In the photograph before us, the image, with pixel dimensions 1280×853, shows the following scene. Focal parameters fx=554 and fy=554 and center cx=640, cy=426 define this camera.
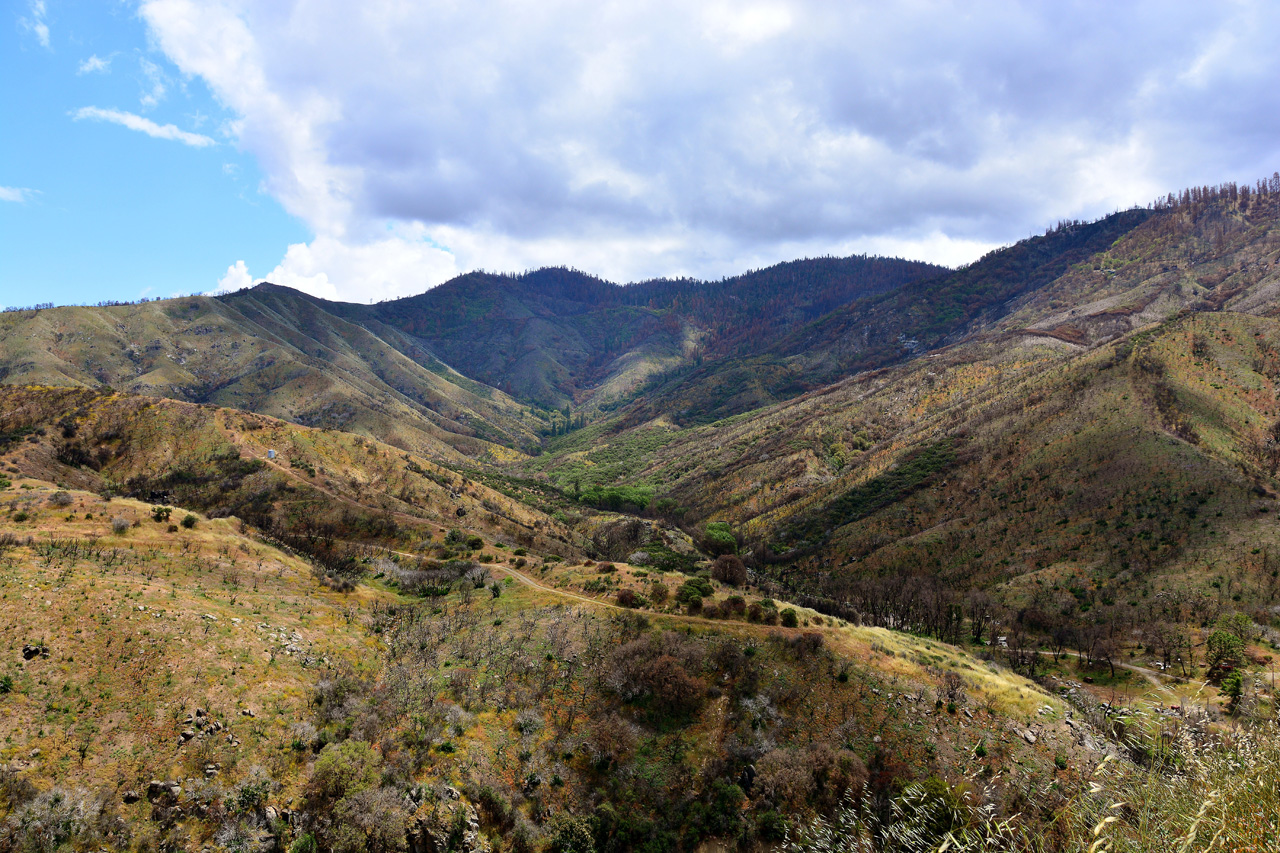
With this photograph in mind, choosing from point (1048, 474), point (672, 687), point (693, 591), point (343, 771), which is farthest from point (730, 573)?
point (1048, 474)

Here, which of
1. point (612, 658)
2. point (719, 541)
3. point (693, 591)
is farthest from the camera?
point (719, 541)

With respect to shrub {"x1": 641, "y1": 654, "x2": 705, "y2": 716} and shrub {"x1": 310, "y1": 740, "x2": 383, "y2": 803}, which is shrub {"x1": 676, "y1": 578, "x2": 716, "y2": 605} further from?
shrub {"x1": 310, "y1": 740, "x2": 383, "y2": 803}

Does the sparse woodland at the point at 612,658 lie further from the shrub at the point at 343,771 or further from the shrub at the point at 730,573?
the shrub at the point at 730,573

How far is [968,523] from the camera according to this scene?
10581 cm

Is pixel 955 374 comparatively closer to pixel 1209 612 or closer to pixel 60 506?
pixel 1209 612

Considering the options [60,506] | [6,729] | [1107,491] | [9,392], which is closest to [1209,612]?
[1107,491]

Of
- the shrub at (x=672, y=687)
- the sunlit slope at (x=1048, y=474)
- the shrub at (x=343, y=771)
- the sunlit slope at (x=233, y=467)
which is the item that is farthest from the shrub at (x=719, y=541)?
the shrub at (x=343, y=771)

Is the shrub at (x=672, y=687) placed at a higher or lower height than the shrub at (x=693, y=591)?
lower

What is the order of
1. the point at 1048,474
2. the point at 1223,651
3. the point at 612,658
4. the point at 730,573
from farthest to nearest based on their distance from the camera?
1. the point at 1048,474
2. the point at 730,573
3. the point at 1223,651
4. the point at 612,658

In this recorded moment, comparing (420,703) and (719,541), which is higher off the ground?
(719,541)

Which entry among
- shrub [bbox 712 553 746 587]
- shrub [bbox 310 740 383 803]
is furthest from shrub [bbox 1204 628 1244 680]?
shrub [bbox 310 740 383 803]

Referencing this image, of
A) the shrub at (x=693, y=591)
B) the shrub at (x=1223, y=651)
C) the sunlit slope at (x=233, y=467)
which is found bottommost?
the shrub at (x=1223, y=651)

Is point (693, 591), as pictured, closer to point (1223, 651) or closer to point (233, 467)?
point (1223, 651)

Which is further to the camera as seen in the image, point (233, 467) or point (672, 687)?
point (233, 467)
